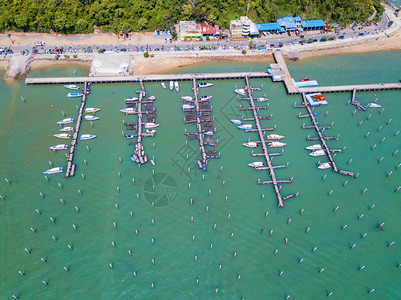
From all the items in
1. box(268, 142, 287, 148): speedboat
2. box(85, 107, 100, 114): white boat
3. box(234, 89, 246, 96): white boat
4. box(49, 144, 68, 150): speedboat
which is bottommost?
box(268, 142, 287, 148): speedboat

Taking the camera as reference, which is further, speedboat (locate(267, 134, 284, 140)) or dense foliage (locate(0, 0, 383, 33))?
dense foliage (locate(0, 0, 383, 33))

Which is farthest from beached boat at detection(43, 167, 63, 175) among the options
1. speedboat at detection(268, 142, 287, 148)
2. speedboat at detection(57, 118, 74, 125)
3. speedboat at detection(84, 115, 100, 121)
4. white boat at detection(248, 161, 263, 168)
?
speedboat at detection(268, 142, 287, 148)

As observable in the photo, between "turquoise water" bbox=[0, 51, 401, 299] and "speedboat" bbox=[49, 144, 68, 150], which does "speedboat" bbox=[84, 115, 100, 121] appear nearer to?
"turquoise water" bbox=[0, 51, 401, 299]

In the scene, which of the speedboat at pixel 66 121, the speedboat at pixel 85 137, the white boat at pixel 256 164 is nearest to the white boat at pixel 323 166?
the white boat at pixel 256 164

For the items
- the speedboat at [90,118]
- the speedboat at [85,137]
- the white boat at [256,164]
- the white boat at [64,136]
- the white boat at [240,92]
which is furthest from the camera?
the white boat at [240,92]

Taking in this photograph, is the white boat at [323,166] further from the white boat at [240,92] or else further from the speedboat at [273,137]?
the white boat at [240,92]

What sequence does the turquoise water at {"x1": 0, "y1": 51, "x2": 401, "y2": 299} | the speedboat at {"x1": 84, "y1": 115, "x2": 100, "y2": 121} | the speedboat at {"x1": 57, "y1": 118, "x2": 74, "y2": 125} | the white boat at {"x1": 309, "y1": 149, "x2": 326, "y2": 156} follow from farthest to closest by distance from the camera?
the speedboat at {"x1": 84, "y1": 115, "x2": 100, "y2": 121}
the speedboat at {"x1": 57, "y1": 118, "x2": 74, "y2": 125}
the white boat at {"x1": 309, "y1": 149, "x2": 326, "y2": 156}
the turquoise water at {"x1": 0, "y1": 51, "x2": 401, "y2": 299}

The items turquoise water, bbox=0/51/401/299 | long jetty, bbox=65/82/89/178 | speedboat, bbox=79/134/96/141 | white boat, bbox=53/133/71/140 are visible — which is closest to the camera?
turquoise water, bbox=0/51/401/299
